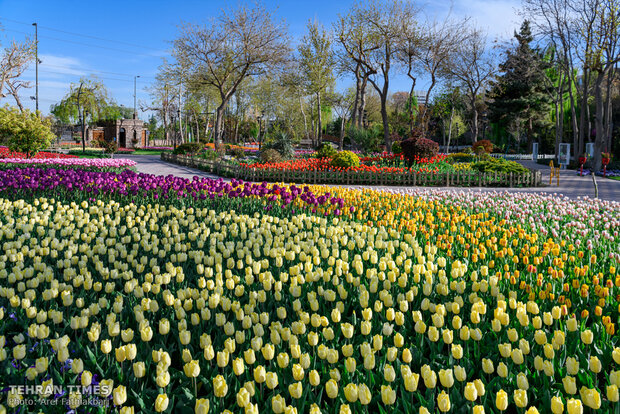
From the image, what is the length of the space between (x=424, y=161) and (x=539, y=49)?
30.1m

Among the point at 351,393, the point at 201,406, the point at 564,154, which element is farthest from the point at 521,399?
the point at 564,154

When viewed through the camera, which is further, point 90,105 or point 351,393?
point 90,105

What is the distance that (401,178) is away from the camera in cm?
1786

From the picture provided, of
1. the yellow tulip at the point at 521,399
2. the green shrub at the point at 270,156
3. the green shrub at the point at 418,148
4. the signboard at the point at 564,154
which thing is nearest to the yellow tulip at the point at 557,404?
the yellow tulip at the point at 521,399

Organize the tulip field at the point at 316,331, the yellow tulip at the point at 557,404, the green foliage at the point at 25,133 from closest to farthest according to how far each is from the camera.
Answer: the yellow tulip at the point at 557,404, the tulip field at the point at 316,331, the green foliage at the point at 25,133

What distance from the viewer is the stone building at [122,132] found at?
58.2m

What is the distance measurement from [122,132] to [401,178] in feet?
164

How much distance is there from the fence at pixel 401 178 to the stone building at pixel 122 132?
4398cm

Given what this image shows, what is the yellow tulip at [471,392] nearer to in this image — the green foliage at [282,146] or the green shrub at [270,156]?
the green shrub at [270,156]

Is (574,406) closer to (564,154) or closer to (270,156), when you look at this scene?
(270,156)

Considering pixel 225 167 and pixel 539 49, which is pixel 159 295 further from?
pixel 539 49

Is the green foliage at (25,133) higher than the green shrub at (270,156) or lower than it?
higher

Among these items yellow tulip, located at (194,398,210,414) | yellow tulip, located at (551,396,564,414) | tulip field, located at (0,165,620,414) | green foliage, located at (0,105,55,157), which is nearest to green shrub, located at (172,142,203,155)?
green foliage, located at (0,105,55,157)

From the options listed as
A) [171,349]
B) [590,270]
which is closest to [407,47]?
[590,270]
